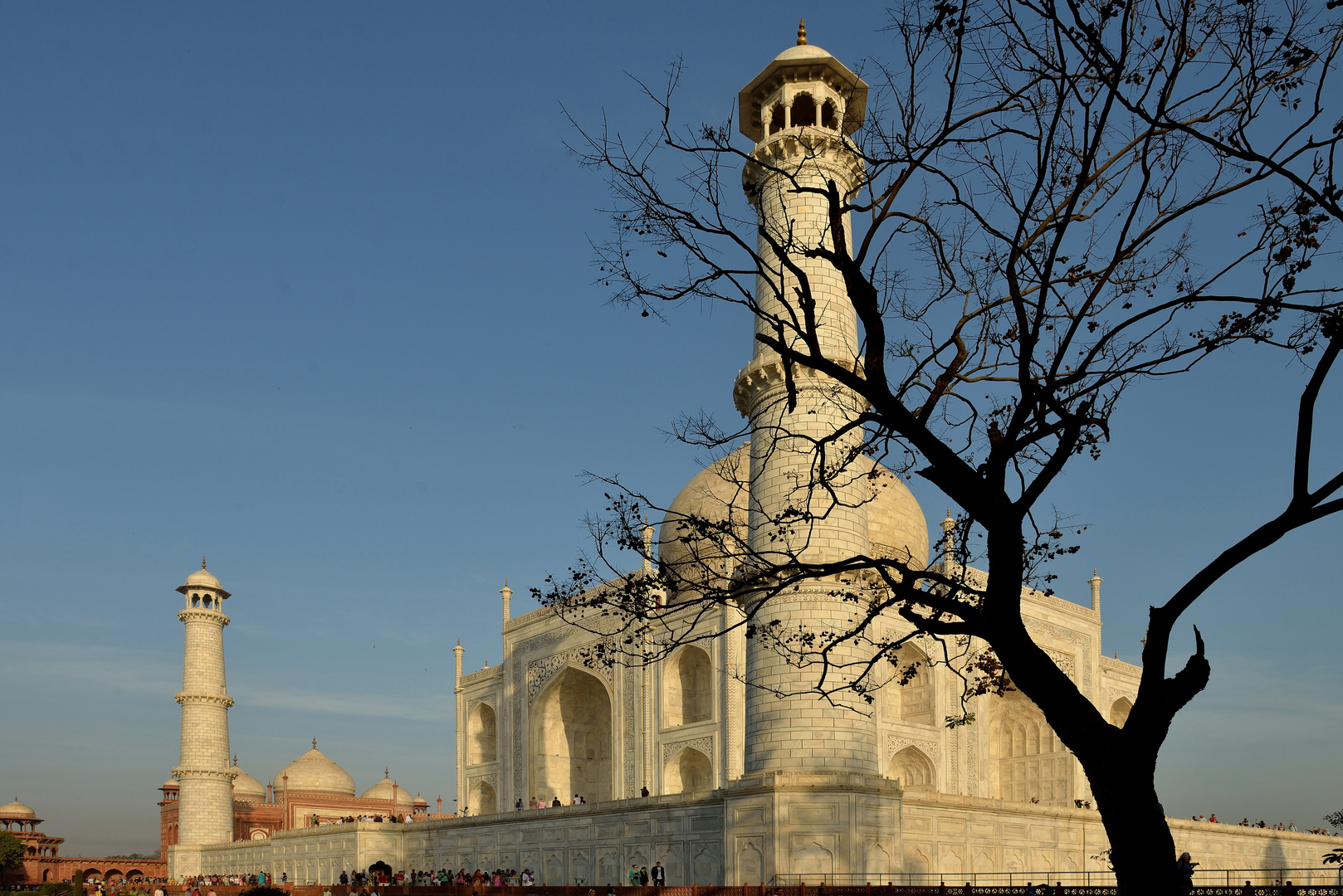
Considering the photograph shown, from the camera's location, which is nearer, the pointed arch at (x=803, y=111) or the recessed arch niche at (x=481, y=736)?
the pointed arch at (x=803, y=111)

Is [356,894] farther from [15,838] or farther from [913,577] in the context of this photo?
[15,838]

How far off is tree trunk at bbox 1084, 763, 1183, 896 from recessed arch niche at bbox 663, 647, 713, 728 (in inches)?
999

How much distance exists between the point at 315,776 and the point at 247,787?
5.80 m

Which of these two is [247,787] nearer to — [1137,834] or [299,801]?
[299,801]

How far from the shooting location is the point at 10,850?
5412 cm

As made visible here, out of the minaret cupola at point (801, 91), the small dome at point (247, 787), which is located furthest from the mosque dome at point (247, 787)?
the minaret cupola at point (801, 91)

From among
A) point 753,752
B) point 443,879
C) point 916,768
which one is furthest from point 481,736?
A: point 753,752

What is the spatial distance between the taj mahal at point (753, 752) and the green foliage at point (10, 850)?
6908 mm

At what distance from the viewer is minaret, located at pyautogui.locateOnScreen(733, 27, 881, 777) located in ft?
54.2

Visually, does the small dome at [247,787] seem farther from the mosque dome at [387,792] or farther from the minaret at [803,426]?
the minaret at [803,426]

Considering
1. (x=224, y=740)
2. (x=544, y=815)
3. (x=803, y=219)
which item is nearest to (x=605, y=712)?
(x=544, y=815)

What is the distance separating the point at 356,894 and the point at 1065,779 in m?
21.8

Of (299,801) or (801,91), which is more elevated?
(801,91)

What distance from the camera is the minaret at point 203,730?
41188 mm
